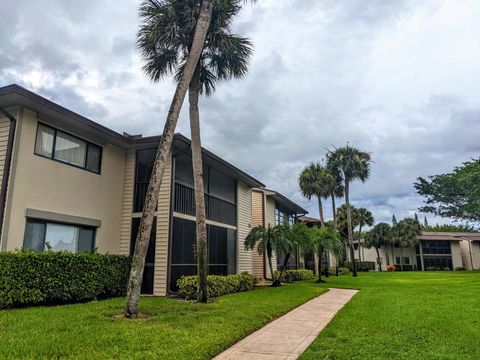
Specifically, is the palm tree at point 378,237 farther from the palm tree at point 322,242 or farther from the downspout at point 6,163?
the downspout at point 6,163

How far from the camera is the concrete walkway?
621 cm

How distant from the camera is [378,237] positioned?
5494cm

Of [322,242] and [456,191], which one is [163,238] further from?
[456,191]

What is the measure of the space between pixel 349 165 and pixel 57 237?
27838 millimetres

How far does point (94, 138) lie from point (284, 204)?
18.7 meters

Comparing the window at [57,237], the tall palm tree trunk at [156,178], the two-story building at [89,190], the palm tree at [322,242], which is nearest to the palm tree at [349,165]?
the palm tree at [322,242]

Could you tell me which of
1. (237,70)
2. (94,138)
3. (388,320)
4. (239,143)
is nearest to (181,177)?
(94,138)

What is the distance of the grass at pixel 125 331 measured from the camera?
5786 mm

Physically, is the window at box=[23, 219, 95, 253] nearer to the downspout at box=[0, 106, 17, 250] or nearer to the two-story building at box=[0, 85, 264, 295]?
the two-story building at box=[0, 85, 264, 295]

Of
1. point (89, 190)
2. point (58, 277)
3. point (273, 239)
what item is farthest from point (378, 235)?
point (58, 277)

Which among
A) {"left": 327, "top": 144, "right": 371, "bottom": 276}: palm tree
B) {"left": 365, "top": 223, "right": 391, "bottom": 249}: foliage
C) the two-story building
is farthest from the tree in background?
the two-story building

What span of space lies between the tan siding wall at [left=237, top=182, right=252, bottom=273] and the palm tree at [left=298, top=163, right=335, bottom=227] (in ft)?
Result: 44.4

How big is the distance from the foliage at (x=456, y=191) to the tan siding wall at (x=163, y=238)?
1382 inches

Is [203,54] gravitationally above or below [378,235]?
above
